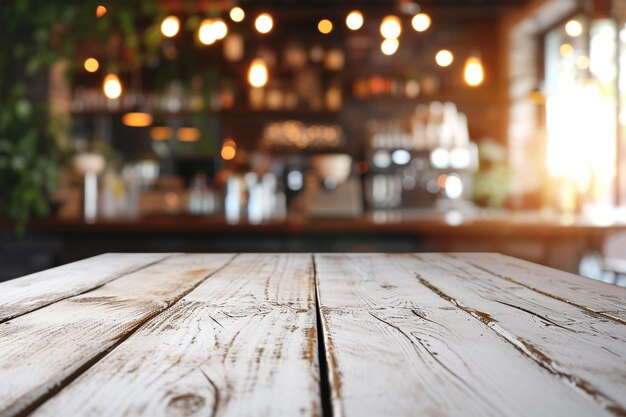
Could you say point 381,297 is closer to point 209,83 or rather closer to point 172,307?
point 172,307

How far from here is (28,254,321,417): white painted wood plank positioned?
0.45 m

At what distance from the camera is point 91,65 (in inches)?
211

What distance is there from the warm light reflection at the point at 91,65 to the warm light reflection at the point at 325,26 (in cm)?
214

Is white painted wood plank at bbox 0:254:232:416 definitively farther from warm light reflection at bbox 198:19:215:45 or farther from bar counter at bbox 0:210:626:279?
warm light reflection at bbox 198:19:215:45

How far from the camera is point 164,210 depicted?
4.56 metres

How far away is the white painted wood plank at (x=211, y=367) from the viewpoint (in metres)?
0.45

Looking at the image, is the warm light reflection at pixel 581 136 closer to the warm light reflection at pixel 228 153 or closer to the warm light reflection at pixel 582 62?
the warm light reflection at pixel 582 62

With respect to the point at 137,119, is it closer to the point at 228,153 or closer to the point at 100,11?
the point at 228,153

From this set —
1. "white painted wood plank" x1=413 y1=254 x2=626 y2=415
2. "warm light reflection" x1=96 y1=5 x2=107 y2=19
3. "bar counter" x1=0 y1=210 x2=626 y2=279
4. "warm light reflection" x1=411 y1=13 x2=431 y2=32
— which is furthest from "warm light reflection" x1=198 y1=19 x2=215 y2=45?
"white painted wood plank" x1=413 y1=254 x2=626 y2=415

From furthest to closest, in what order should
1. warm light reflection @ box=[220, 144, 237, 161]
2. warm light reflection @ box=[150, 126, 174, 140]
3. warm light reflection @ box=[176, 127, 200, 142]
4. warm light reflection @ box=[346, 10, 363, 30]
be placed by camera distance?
warm light reflection @ box=[176, 127, 200, 142] → warm light reflection @ box=[150, 126, 174, 140] → warm light reflection @ box=[220, 144, 237, 161] → warm light reflection @ box=[346, 10, 363, 30]

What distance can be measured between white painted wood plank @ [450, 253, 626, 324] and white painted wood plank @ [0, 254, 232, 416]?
0.63 m

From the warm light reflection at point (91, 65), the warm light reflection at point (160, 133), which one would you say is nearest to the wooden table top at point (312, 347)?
the warm light reflection at point (91, 65)

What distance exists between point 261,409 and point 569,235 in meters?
3.28

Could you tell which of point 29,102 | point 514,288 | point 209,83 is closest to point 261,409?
point 514,288
